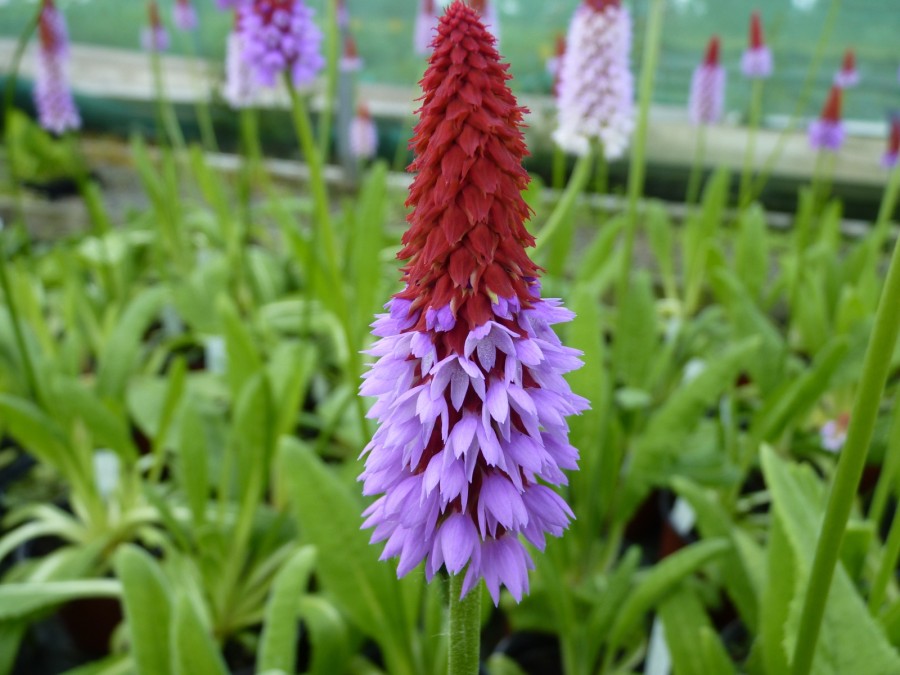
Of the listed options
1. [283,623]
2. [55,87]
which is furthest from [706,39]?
[283,623]

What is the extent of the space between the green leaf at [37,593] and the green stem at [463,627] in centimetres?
101

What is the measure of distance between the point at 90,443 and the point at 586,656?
1.43 metres

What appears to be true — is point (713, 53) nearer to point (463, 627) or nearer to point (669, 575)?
point (669, 575)

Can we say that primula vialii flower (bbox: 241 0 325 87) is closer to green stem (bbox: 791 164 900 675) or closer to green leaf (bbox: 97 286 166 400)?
green leaf (bbox: 97 286 166 400)

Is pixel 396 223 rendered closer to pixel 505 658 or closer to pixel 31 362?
pixel 31 362

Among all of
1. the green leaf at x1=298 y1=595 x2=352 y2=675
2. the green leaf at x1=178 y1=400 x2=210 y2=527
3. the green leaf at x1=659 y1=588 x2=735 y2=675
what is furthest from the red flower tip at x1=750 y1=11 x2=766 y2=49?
the green leaf at x1=298 y1=595 x2=352 y2=675

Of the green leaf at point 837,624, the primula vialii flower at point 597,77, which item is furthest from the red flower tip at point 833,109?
the green leaf at point 837,624

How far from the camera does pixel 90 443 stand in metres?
2.03

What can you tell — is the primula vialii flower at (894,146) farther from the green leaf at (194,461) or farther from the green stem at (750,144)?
the green leaf at (194,461)

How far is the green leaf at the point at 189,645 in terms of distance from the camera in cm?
102

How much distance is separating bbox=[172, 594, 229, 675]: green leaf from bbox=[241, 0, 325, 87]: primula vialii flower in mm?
909

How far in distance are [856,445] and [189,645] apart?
89cm

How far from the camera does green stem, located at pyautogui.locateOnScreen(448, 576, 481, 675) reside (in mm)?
529

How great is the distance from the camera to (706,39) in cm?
376
